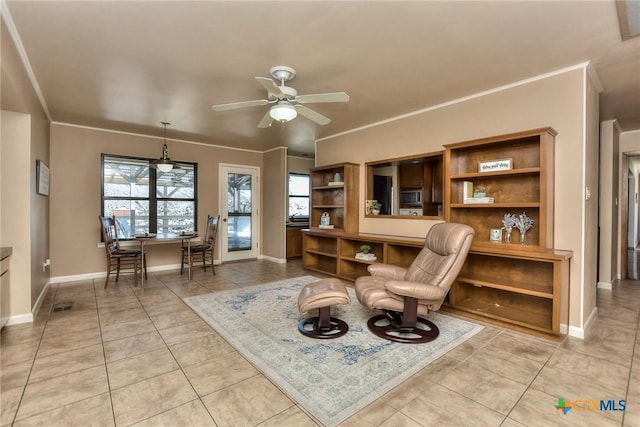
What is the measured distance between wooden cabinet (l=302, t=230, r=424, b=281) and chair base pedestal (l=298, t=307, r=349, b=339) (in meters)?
1.39

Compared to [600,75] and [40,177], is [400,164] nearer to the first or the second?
[600,75]

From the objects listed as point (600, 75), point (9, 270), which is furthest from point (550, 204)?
point (9, 270)

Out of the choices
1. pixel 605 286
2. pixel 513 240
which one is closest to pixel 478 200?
pixel 513 240

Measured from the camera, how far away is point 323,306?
2760mm

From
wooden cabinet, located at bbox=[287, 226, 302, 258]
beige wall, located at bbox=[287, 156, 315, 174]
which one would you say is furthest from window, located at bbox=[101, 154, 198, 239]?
beige wall, located at bbox=[287, 156, 315, 174]

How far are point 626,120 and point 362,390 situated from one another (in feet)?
17.9

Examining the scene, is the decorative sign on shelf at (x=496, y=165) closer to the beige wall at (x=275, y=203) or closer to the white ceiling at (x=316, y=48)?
the white ceiling at (x=316, y=48)

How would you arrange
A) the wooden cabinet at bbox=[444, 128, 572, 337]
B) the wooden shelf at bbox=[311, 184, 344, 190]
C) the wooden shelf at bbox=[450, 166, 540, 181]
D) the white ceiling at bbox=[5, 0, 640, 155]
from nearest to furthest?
the white ceiling at bbox=[5, 0, 640, 155] → the wooden cabinet at bbox=[444, 128, 572, 337] → the wooden shelf at bbox=[450, 166, 540, 181] → the wooden shelf at bbox=[311, 184, 344, 190]

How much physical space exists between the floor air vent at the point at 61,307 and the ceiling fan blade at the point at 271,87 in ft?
11.1

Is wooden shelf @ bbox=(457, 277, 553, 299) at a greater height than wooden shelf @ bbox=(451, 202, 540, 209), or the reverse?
wooden shelf @ bbox=(451, 202, 540, 209)

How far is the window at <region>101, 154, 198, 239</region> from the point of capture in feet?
17.4

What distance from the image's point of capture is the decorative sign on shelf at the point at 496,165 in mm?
3166

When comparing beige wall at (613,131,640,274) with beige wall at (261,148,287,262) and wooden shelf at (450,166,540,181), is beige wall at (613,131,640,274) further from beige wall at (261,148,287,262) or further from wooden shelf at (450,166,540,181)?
beige wall at (261,148,287,262)

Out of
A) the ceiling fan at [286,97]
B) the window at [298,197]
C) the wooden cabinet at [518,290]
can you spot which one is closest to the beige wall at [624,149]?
the wooden cabinet at [518,290]
